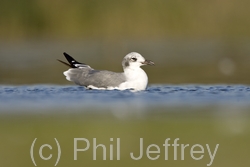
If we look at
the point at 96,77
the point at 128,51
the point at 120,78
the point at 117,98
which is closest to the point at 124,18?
the point at 128,51

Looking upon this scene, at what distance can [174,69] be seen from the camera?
16.0 m

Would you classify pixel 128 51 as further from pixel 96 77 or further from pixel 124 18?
pixel 96 77

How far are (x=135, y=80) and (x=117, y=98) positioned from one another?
0.75 metres

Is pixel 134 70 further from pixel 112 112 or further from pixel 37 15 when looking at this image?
pixel 37 15

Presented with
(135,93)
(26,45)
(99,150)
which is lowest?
(99,150)

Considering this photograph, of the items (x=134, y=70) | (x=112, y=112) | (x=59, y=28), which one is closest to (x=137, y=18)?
(x=59, y=28)

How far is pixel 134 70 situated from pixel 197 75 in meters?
3.44

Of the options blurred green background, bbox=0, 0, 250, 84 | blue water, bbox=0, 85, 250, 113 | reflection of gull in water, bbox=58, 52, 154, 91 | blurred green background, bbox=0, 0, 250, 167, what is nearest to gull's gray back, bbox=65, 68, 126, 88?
reflection of gull in water, bbox=58, 52, 154, 91

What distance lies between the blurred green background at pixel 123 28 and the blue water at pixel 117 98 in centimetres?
826

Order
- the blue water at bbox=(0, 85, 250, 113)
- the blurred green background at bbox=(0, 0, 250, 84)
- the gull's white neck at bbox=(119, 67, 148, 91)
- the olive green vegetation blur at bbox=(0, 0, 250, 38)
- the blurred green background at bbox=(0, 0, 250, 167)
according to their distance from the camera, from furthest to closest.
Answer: the olive green vegetation blur at bbox=(0, 0, 250, 38)
the blurred green background at bbox=(0, 0, 250, 84)
the gull's white neck at bbox=(119, 67, 148, 91)
the blue water at bbox=(0, 85, 250, 113)
the blurred green background at bbox=(0, 0, 250, 167)

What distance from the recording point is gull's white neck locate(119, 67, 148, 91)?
11250 millimetres

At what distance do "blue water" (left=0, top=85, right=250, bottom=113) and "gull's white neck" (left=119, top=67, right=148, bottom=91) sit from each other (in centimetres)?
12

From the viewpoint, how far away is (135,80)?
11.3m

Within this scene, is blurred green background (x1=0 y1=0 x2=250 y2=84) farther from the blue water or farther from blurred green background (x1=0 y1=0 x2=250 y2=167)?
the blue water
